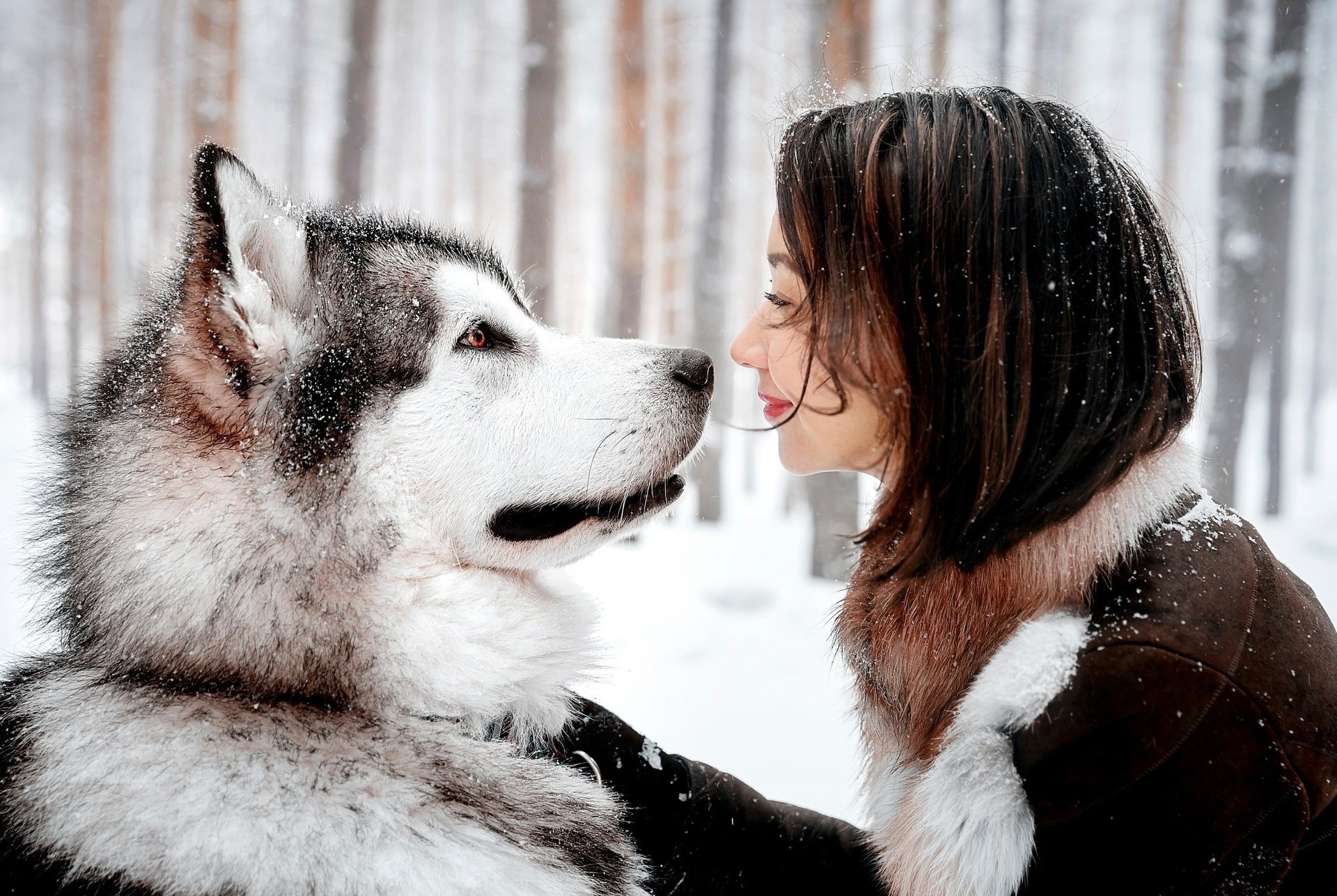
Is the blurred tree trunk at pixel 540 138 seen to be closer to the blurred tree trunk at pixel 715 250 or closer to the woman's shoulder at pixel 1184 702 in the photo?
the blurred tree trunk at pixel 715 250

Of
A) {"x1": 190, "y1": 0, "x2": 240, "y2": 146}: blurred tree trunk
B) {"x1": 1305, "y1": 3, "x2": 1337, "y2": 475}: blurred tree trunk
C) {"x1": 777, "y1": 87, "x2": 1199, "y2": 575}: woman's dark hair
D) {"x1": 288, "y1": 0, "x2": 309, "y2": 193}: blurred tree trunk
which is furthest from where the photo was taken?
{"x1": 288, "y1": 0, "x2": 309, "y2": 193}: blurred tree trunk

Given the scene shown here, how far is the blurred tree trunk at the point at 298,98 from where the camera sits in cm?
1141

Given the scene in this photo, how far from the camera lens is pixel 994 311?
56.4 inches

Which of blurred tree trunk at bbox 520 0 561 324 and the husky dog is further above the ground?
blurred tree trunk at bbox 520 0 561 324

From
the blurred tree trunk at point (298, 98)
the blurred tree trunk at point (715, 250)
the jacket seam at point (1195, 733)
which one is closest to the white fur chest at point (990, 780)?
the jacket seam at point (1195, 733)

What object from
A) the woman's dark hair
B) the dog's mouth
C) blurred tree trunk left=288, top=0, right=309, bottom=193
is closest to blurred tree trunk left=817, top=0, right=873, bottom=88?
the woman's dark hair

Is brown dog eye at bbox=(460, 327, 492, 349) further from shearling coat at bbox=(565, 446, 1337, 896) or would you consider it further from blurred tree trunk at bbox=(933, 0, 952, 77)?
blurred tree trunk at bbox=(933, 0, 952, 77)

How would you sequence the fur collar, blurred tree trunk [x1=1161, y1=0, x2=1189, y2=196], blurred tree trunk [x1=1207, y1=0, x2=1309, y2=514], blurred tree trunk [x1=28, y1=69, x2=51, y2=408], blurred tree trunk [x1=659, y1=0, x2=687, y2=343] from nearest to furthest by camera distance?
the fur collar
blurred tree trunk [x1=1207, y1=0, x2=1309, y2=514]
blurred tree trunk [x1=1161, y1=0, x2=1189, y2=196]
blurred tree trunk [x1=659, y1=0, x2=687, y2=343]
blurred tree trunk [x1=28, y1=69, x2=51, y2=408]

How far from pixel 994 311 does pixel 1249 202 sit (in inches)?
296

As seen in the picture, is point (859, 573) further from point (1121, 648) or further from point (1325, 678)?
point (1325, 678)

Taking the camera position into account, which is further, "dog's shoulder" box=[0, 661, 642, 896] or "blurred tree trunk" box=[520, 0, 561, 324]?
"blurred tree trunk" box=[520, 0, 561, 324]

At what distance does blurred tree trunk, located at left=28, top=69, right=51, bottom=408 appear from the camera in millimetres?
13789

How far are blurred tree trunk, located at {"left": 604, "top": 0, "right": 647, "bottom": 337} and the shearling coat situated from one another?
6499mm

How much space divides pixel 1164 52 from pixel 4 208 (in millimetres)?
24698
